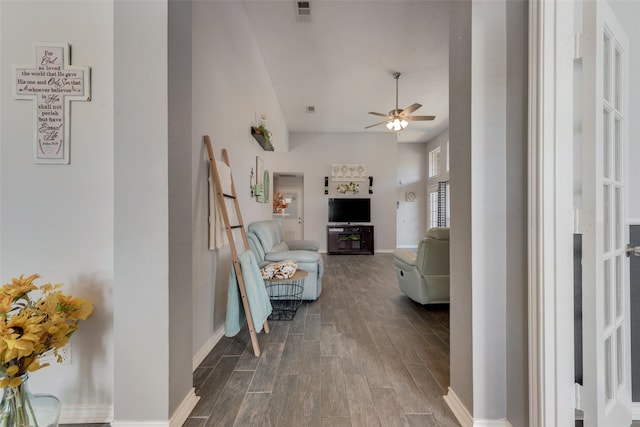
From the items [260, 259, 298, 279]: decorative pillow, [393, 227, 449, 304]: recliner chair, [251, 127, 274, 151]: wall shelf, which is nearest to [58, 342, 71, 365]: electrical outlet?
[260, 259, 298, 279]: decorative pillow

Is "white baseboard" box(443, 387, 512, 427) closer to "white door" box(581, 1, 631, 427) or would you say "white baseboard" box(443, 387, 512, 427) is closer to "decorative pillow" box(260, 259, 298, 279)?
"white door" box(581, 1, 631, 427)

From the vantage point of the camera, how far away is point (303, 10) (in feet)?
8.79

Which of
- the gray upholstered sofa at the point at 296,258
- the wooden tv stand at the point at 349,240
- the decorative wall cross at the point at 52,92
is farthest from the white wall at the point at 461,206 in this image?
the wooden tv stand at the point at 349,240

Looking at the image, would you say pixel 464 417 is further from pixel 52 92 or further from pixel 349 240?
pixel 349 240

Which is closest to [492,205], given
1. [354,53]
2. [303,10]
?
[303,10]

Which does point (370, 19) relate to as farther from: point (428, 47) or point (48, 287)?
point (48, 287)

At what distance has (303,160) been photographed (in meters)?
6.99

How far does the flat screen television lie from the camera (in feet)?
22.4

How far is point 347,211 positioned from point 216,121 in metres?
5.04

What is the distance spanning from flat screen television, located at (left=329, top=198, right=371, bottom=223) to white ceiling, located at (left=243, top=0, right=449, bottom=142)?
2.21 m

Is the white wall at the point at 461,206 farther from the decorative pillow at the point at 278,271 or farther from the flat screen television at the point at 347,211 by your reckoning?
the flat screen television at the point at 347,211

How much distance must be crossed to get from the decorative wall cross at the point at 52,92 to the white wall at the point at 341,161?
18.6 feet

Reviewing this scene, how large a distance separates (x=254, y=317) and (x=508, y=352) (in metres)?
1.53

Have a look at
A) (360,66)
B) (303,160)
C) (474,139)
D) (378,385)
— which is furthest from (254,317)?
(303,160)
